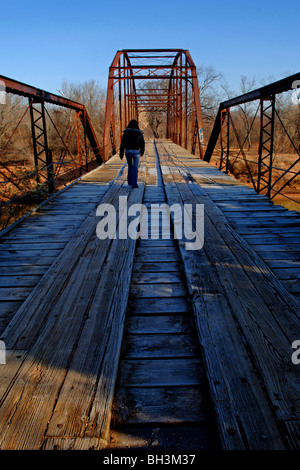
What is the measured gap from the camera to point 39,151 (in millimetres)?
25328

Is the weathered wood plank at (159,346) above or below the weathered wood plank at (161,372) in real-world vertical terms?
above

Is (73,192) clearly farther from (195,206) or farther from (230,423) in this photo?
(230,423)

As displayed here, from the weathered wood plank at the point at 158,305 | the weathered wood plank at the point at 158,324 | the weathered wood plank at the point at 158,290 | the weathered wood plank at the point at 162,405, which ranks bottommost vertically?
the weathered wood plank at the point at 162,405

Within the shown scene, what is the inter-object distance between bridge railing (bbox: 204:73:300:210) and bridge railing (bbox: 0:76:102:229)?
4.68 metres

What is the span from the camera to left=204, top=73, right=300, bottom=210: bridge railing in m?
6.73

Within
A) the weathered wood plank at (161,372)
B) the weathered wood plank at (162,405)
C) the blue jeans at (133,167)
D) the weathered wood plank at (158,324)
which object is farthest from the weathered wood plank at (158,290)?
the blue jeans at (133,167)

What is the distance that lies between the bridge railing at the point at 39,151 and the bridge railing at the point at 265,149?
15.4 feet

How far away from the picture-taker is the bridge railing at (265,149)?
6.73 meters

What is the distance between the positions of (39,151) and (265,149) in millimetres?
17882

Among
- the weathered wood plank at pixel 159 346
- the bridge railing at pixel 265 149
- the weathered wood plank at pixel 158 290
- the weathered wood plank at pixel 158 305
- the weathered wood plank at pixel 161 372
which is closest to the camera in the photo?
the weathered wood plank at pixel 161 372

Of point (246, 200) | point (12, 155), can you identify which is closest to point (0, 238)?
point (246, 200)

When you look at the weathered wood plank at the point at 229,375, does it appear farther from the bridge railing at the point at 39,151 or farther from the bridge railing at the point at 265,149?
the bridge railing at the point at 39,151

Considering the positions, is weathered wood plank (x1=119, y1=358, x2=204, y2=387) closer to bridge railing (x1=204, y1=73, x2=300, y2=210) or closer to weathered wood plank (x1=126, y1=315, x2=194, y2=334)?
weathered wood plank (x1=126, y1=315, x2=194, y2=334)

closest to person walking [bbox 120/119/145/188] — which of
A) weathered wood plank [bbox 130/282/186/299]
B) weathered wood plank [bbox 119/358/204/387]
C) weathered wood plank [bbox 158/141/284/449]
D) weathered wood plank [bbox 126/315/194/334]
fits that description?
weathered wood plank [bbox 130/282/186/299]
